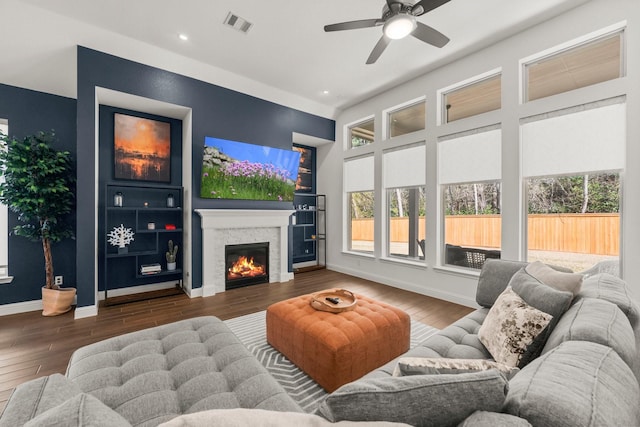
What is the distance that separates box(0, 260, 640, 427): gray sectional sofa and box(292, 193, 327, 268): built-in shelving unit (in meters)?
4.23

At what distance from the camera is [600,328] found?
1085 mm

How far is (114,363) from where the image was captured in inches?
56.2

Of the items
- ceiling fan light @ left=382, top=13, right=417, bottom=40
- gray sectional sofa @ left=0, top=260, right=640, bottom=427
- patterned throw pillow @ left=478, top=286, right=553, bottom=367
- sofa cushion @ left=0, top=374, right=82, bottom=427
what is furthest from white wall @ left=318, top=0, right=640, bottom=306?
sofa cushion @ left=0, top=374, right=82, bottom=427

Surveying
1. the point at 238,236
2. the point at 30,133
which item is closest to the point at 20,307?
the point at 30,133

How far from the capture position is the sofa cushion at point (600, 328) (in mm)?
1021

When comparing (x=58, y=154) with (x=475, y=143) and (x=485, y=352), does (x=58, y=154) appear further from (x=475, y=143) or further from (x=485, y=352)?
(x=475, y=143)

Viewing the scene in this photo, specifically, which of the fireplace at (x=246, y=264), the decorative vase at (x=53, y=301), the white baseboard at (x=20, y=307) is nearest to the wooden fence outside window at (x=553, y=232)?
the fireplace at (x=246, y=264)

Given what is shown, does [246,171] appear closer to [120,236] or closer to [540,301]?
[120,236]

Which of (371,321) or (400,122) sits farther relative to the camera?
(400,122)

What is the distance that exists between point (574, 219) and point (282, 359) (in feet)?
11.4

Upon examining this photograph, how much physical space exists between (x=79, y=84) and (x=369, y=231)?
16.0 feet

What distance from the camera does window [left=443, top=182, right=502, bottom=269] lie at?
3639 mm

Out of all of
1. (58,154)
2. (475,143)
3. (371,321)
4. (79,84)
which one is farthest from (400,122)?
(58,154)

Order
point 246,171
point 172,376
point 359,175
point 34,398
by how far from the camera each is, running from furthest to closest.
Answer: point 359,175 < point 246,171 < point 172,376 < point 34,398
